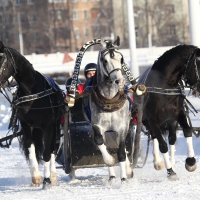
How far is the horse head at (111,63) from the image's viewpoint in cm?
1120

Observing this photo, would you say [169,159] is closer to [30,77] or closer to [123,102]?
[123,102]

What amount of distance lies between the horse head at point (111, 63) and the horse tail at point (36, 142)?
1683 mm

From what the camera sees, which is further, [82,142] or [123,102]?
[82,142]

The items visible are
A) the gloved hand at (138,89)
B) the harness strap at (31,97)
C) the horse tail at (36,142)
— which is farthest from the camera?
the horse tail at (36,142)

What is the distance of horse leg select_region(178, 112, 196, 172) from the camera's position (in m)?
12.4

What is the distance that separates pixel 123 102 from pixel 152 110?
39.4 inches

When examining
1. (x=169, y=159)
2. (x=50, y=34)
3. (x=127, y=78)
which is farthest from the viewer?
(x=50, y=34)

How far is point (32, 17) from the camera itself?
92.4m

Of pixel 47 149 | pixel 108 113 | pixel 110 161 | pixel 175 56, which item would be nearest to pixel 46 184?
pixel 47 149

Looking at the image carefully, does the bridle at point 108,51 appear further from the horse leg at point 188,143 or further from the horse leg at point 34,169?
the horse leg at point 34,169

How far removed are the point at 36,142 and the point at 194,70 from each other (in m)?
2.51

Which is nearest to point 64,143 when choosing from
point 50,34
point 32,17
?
point 50,34

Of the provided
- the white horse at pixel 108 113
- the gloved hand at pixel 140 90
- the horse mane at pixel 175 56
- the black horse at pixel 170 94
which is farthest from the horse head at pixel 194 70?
the white horse at pixel 108 113

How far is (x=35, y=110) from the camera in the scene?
40.6 feet
